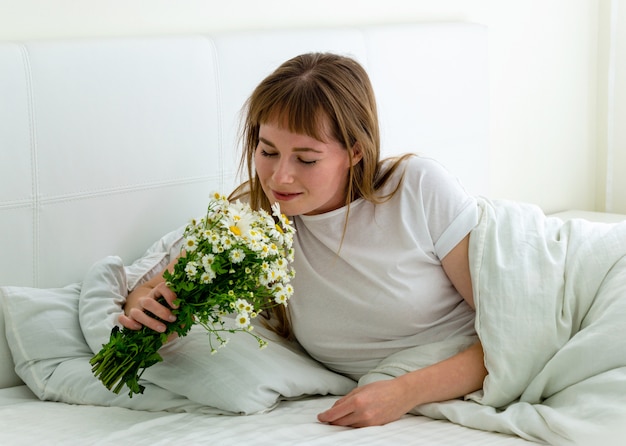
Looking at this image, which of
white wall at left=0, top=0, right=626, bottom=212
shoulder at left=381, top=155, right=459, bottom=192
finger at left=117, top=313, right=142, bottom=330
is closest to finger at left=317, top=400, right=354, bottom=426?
finger at left=117, top=313, right=142, bottom=330

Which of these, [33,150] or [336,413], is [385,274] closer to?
[336,413]

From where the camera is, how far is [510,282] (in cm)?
182

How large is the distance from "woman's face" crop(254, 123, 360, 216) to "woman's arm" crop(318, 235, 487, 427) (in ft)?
0.93

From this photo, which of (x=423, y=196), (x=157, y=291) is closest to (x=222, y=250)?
(x=157, y=291)

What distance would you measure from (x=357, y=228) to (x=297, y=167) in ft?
0.68

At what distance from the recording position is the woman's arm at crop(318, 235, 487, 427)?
169 cm

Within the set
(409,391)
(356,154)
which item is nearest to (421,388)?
(409,391)

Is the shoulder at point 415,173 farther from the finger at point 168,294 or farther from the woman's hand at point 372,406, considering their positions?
the finger at point 168,294

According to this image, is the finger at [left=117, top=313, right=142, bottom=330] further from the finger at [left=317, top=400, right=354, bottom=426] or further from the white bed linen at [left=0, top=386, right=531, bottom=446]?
the finger at [left=317, top=400, right=354, bottom=426]

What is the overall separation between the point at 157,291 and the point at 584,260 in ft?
2.67

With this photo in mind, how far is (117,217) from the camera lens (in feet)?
6.95

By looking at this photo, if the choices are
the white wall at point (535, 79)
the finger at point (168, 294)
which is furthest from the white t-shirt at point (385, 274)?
the white wall at point (535, 79)

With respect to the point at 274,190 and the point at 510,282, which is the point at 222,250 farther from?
the point at 510,282

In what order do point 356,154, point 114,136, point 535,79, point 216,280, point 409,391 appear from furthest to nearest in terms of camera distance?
point 535,79 < point 114,136 < point 356,154 < point 409,391 < point 216,280
